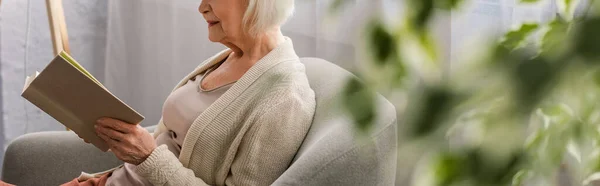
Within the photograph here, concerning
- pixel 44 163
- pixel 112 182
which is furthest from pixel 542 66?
pixel 44 163

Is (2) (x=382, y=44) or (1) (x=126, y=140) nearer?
(2) (x=382, y=44)

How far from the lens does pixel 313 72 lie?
186 cm

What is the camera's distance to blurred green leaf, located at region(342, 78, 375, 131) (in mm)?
240

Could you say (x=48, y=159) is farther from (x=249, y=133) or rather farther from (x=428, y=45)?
(x=428, y=45)

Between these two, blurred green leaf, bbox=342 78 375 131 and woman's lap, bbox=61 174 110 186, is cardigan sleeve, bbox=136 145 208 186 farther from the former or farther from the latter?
blurred green leaf, bbox=342 78 375 131

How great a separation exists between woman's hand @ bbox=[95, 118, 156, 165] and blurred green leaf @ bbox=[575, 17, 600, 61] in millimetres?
1568

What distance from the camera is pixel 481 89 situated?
0.74 ft

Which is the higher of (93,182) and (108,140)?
(108,140)

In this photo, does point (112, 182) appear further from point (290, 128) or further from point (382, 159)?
point (382, 159)

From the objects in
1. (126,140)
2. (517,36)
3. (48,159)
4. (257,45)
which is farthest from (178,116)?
(517,36)

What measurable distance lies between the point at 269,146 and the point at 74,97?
42cm

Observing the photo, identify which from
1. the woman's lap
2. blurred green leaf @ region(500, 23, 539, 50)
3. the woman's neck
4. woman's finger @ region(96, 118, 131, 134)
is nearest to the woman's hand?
woman's finger @ region(96, 118, 131, 134)

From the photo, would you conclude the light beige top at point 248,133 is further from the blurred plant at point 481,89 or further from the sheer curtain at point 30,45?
the sheer curtain at point 30,45

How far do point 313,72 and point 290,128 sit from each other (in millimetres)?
279
